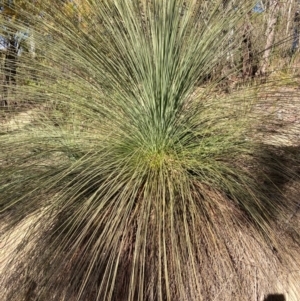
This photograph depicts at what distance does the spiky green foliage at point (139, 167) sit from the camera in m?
1.32

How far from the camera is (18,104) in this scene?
6.26 ft

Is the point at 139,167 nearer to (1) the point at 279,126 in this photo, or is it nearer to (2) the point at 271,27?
(1) the point at 279,126

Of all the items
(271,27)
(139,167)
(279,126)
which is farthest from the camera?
(271,27)

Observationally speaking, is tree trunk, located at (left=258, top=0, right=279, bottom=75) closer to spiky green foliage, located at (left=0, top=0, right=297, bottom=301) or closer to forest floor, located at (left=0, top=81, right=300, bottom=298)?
forest floor, located at (left=0, top=81, right=300, bottom=298)

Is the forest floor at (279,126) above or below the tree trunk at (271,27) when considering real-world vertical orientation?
below

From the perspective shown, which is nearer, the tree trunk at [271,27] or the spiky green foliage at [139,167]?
the spiky green foliage at [139,167]

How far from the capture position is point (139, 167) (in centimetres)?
145

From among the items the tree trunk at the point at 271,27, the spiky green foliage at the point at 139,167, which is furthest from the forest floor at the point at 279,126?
the tree trunk at the point at 271,27

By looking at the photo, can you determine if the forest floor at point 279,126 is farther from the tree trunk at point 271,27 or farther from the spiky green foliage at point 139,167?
the tree trunk at point 271,27

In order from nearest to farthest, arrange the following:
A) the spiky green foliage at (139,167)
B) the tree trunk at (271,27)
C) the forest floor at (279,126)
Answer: the spiky green foliage at (139,167) < the forest floor at (279,126) < the tree trunk at (271,27)

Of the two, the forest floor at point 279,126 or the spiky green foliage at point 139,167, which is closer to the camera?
the spiky green foliage at point 139,167

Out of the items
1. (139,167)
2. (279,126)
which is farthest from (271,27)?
(139,167)

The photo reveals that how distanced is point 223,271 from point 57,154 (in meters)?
0.91

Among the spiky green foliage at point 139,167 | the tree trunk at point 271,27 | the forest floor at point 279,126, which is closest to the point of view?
the spiky green foliage at point 139,167
